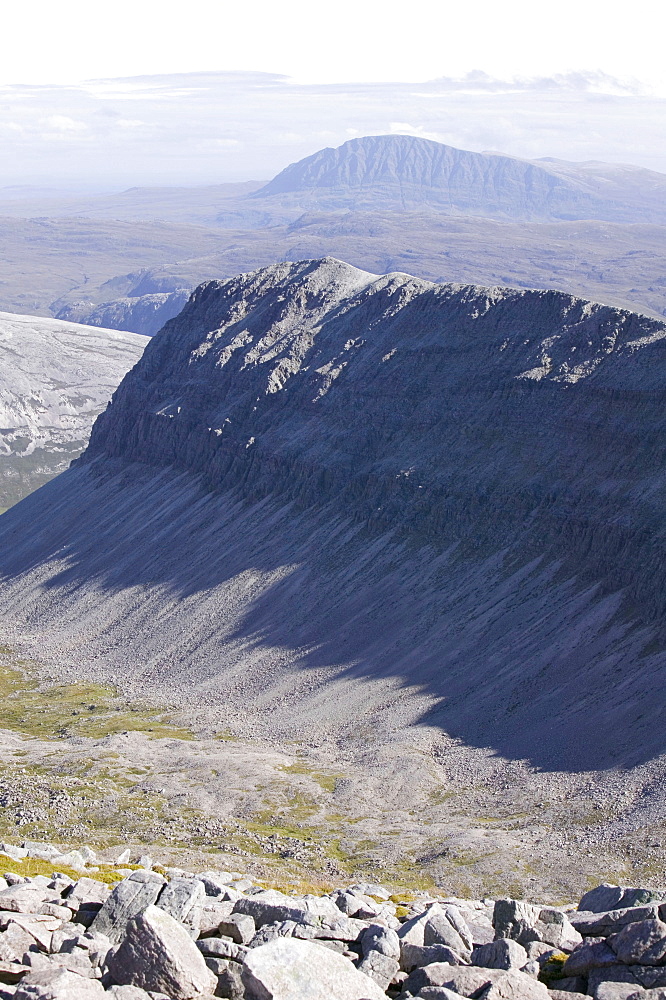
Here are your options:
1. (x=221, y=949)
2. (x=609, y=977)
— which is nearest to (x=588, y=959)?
(x=609, y=977)

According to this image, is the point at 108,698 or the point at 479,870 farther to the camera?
the point at 108,698

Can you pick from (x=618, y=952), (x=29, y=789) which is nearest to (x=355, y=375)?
(x=29, y=789)

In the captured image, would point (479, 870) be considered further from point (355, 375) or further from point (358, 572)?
point (355, 375)

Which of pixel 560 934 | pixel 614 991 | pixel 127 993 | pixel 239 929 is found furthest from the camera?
pixel 560 934

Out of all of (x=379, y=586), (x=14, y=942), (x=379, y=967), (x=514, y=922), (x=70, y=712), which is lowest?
(x=70, y=712)

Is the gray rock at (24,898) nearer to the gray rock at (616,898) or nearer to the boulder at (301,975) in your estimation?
the boulder at (301,975)

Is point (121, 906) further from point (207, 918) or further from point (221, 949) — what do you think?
point (221, 949)
